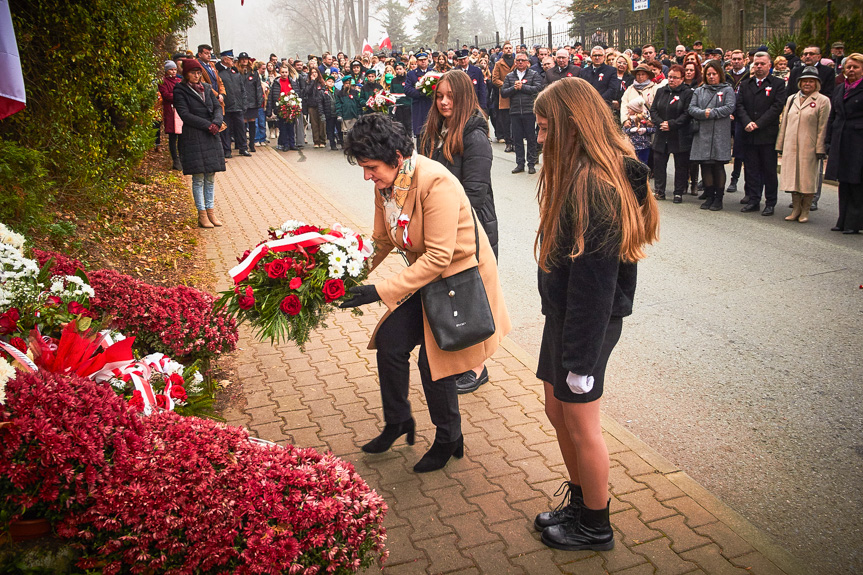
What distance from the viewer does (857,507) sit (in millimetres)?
3904

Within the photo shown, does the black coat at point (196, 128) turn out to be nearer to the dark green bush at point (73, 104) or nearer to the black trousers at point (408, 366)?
the dark green bush at point (73, 104)

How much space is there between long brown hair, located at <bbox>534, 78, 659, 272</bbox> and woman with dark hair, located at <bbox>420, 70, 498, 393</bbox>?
2.01 meters

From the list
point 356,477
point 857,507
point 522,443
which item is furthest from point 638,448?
point 356,477

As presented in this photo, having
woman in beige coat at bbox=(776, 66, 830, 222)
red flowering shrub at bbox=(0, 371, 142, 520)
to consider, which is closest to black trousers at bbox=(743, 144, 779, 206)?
woman in beige coat at bbox=(776, 66, 830, 222)

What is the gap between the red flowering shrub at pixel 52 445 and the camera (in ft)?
8.93

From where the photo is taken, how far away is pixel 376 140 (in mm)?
3820

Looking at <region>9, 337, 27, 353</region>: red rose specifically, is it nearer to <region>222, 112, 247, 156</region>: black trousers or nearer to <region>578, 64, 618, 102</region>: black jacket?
<region>578, 64, 618, 102</region>: black jacket

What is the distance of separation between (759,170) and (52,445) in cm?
1102

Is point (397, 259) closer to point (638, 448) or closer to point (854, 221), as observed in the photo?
point (638, 448)

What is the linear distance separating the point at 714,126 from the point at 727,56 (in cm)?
821

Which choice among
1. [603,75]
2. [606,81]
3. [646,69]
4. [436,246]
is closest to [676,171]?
[646,69]

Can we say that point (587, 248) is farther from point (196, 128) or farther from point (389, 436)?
point (196, 128)

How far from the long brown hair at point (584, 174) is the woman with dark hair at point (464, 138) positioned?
6.60ft

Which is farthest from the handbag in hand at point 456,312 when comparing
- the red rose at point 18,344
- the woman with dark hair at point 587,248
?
the red rose at point 18,344
